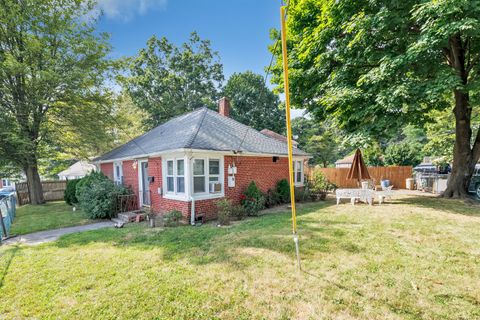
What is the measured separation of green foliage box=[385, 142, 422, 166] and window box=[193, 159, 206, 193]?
26310 millimetres

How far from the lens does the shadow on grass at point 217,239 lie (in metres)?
5.00

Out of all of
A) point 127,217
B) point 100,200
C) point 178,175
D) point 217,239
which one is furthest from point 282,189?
point 100,200

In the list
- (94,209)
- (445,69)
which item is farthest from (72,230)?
(445,69)

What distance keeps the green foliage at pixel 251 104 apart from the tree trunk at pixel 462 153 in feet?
77.2

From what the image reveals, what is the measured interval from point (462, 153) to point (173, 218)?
43.5 ft

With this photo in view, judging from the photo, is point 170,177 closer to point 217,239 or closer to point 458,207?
point 217,239

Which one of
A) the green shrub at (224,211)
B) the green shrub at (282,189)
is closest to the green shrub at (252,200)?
the green shrub at (224,211)

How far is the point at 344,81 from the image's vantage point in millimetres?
10016

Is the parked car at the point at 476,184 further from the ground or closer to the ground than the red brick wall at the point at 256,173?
closer to the ground

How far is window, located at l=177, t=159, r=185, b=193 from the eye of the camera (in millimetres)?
8594

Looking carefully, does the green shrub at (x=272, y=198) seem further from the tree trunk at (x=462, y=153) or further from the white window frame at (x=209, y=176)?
the tree trunk at (x=462, y=153)

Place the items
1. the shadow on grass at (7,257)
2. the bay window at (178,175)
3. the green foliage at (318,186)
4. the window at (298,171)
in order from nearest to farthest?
the shadow on grass at (7,257) → the bay window at (178,175) → the green foliage at (318,186) → the window at (298,171)

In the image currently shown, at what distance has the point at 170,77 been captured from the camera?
96.4 ft

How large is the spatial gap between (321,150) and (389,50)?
764 inches
